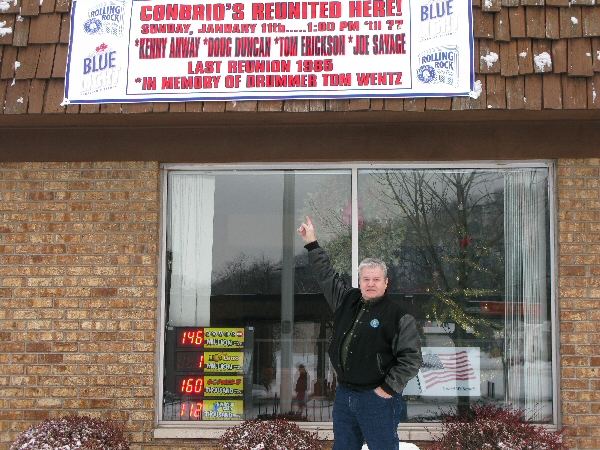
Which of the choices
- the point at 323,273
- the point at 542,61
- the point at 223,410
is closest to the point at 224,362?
the point at 223,410

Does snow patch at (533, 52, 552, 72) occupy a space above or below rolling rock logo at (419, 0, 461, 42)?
below

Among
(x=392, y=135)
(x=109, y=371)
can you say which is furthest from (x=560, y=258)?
(x=109, y=371)

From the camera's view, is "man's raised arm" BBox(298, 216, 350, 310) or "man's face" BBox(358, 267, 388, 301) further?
"man's raised arm" BBox(298, 216, 350, 310)

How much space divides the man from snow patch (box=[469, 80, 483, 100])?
1482mm

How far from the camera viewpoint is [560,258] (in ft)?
17.9

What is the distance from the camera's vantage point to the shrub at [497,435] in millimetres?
4832

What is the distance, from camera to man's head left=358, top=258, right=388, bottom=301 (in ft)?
14.5

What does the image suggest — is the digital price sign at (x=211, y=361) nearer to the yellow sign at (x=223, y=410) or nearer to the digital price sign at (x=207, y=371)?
the digital price sign at (x=207, y=371)

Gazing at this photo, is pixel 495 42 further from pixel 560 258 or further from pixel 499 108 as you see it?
pixel 560 258

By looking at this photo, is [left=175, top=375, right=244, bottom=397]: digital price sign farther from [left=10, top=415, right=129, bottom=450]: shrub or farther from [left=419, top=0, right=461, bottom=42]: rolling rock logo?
[left=419, top=0, right=461, bottom=42]: rolling rock logo

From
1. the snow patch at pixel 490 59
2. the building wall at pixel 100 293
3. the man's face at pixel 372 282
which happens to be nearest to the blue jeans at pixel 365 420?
the man's face at pixel 372 282

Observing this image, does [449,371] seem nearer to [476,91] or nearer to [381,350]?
[381,350]

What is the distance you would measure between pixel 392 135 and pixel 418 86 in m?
0.68

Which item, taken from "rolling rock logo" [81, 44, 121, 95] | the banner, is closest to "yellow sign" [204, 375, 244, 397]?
the banner
